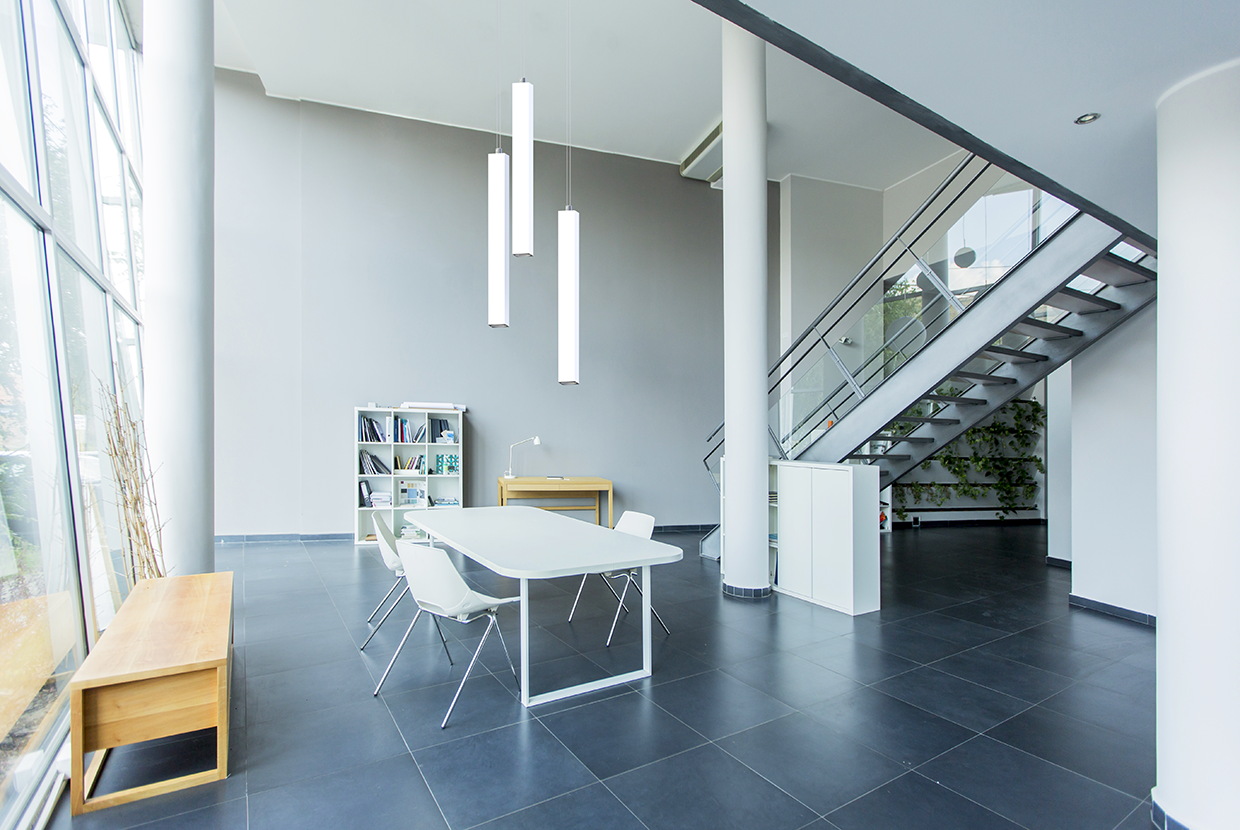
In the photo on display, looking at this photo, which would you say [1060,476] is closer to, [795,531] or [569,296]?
[795,531]

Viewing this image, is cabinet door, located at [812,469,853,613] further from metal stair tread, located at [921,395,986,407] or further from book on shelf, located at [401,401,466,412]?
book on shelf, located at [401,401,466,412]

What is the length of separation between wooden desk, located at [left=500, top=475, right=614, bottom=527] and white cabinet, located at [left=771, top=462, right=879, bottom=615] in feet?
9.85

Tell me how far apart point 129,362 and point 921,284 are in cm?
618

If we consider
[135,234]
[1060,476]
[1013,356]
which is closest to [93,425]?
[135,234]

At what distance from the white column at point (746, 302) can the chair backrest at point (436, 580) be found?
8.97ft

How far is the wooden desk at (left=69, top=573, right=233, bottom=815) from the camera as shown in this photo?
218cm

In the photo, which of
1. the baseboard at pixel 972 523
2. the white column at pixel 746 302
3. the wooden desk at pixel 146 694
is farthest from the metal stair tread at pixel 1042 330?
the wooden desk at pixel 146 694

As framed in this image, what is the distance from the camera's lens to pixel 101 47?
4.56 m

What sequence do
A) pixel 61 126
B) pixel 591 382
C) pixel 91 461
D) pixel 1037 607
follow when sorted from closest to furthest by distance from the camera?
pixel 61 126 < pixel 91 461 < pixel 1037 607 < pixel 591 382

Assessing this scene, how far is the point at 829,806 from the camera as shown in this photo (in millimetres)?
2279

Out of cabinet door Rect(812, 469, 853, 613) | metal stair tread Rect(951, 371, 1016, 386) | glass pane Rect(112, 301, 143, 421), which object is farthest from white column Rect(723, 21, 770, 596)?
glass pane Rect(112, 301, 143, 421)

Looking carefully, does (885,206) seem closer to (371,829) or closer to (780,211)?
(780,211)

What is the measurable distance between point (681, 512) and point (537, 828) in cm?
676

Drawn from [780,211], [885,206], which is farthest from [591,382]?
[885,206]
